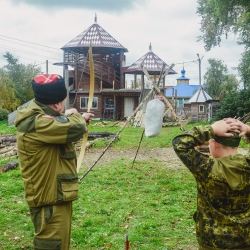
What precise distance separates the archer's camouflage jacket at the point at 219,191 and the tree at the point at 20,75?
105 feet

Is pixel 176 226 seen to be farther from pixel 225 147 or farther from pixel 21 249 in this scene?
pixel 225 147

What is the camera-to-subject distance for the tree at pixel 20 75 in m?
33.8

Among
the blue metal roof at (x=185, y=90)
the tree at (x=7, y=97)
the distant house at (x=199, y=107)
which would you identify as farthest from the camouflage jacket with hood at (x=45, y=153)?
the blue metal roof at (x=185, y=90)

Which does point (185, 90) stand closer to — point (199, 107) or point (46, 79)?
point (199, 107)

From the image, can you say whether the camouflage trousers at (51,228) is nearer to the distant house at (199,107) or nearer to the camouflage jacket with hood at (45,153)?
the camouflage jacket with hood at (45,153)

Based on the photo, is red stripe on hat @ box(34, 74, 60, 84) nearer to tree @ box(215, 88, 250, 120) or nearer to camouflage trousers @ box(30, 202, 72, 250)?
camouflage trousers @ box(30, 202, 72, 250)

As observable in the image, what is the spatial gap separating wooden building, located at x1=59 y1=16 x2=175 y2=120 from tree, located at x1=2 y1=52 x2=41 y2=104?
4723 millimetres

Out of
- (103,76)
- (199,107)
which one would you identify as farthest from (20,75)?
(199,107)

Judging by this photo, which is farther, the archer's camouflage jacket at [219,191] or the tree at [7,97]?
the tree at [7,97]

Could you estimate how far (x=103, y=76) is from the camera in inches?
1262

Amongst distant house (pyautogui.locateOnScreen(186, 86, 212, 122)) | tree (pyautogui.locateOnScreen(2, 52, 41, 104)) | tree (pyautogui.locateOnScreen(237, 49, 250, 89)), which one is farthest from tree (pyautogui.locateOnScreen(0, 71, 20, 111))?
tree (pyautogui.locateOnScreen(237, 49, 250, 89))

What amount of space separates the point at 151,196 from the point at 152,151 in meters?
6.48

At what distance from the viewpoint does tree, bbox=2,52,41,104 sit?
33844 millimetres

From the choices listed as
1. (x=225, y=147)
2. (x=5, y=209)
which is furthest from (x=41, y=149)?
(x=5, y=209)
